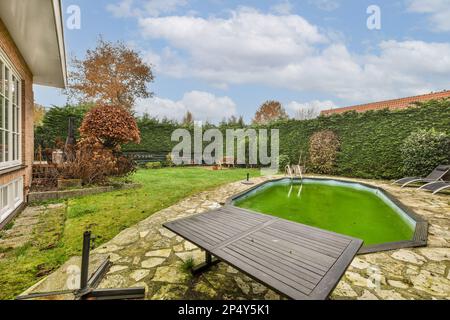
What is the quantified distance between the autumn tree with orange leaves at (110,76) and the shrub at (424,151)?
62.7 feet

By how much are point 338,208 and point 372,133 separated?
18.9 feet

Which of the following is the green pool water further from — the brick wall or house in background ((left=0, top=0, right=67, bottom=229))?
the brick wall

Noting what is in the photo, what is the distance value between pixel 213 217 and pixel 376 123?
9.85m

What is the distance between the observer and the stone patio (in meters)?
2.05

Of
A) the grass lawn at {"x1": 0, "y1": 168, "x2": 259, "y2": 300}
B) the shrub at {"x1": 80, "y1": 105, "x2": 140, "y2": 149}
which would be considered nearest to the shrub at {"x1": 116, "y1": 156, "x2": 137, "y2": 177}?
the shrub at {"x1": 80, "y1": 105, "x2": 140, "y2": 149}

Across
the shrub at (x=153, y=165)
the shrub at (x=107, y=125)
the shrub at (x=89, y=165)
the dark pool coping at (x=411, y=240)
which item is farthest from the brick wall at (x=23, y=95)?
the shrub at (x=153, y=165)

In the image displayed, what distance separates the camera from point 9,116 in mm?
4504

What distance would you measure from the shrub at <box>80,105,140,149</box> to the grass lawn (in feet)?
8.27

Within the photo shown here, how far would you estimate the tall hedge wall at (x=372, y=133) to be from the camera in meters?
8.27

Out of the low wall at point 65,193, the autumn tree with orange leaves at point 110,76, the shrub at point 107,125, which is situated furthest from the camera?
the autumn tree with orange leaves at point 110,76

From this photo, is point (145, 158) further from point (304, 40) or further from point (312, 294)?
point (312, 294)

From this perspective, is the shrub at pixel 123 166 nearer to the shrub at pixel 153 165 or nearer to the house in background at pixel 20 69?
the house in background at pixel 20 69

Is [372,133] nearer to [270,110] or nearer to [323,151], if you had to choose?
[323,151]

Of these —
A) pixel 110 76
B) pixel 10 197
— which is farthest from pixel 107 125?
pixel 110 76
